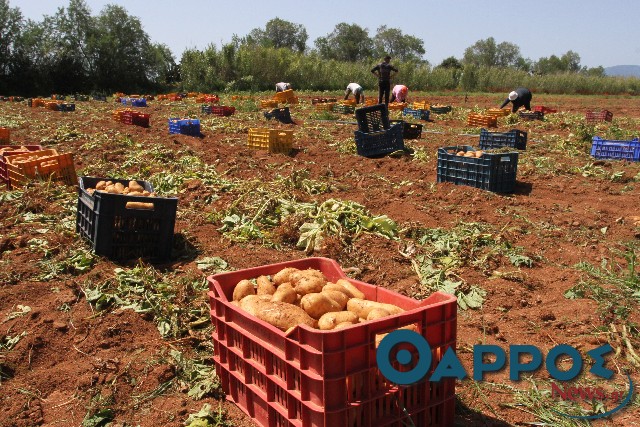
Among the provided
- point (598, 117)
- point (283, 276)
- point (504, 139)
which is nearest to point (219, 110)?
point (504, 139)

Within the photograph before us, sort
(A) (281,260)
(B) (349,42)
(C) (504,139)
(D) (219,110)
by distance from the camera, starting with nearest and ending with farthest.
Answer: (A) (281,260) < (C) (504,139) < (D) (219,110) < (B) (349,42)

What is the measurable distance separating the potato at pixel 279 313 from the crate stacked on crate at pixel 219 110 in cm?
1950

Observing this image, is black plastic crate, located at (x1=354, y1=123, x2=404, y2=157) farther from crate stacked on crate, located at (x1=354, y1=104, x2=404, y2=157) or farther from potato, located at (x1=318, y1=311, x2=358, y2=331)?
potato, located at (x1=318, y1=311, x2=358, y2=331)

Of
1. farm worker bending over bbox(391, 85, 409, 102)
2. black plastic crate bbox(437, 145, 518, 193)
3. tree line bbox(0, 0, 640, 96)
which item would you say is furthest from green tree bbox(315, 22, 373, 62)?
black plastic crate bbox(437, 145, 518, 193)

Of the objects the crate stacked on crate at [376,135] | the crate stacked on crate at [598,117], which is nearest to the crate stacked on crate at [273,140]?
the crate stacked on crate at [376,135]

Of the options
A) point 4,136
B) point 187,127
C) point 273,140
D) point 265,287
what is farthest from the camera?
point 187,127

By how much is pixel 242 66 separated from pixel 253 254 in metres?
40.7

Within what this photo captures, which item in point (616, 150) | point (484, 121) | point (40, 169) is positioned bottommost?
point (40, 169)

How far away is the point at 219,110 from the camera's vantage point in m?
22.3

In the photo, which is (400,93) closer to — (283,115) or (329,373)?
(283,115)

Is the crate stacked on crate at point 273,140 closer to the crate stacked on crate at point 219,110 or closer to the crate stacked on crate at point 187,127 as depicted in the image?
the crate stacked on crate at point 187,127

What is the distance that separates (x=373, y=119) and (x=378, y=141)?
36.9 inches

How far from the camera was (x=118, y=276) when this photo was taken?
5.40 metres

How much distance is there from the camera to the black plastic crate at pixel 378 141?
12.8 m
